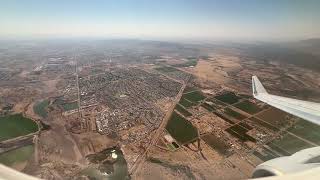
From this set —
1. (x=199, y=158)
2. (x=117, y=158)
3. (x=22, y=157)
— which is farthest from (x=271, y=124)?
(x=22, y=157)

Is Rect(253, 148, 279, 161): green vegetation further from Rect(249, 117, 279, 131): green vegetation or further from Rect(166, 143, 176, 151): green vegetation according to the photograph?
Rect(166, 143, 176, 151): green vegetation

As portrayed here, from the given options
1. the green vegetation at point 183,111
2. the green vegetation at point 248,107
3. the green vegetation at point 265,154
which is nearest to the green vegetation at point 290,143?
→ the green vegetation at point 265,154

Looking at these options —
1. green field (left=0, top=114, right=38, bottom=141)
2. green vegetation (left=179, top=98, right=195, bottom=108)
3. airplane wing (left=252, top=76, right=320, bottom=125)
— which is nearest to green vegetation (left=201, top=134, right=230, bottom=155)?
airplane wing (left=252, top=76, right=320, bottom=125)

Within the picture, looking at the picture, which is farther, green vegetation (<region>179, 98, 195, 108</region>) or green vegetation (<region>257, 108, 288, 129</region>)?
green vegetation (<region>179, 98, 195, 108</region>)

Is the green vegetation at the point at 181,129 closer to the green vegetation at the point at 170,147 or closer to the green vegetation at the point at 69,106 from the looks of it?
the green vegetation at the point at 170,147

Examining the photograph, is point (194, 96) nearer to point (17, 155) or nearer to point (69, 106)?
point (69, 106)

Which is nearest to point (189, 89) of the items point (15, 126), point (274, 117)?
point (274, 117)
